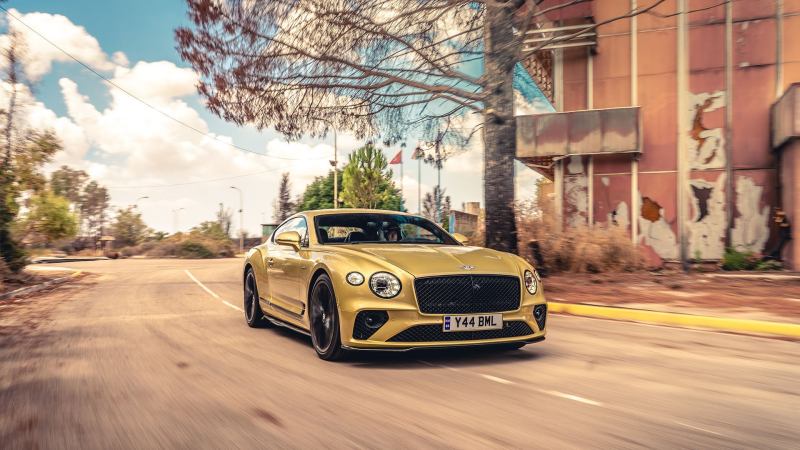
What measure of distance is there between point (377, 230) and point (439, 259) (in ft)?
5.22

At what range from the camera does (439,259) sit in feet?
20.1

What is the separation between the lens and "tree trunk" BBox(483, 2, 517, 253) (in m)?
13.2

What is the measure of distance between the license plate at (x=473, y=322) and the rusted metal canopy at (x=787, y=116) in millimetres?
12861

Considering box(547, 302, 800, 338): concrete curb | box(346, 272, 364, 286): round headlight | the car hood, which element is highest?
the car hood

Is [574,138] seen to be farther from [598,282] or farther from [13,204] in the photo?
[13,204]

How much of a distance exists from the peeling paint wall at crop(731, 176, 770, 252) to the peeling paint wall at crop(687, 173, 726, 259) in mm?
356

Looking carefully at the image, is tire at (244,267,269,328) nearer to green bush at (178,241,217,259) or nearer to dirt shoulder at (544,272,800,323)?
dirt shoulder at (544,272,800,323)

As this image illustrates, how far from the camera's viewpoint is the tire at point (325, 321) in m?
5.98

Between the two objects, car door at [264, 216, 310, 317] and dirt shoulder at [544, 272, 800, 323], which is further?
dirt shoulder at [544, 272, 800, 323]

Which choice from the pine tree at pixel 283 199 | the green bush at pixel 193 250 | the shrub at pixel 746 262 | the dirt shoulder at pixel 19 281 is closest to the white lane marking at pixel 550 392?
the shrub at pixel 746 262

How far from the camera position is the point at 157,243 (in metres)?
57.8

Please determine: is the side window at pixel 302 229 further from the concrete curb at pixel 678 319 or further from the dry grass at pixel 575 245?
the dry grass at pixel 575 245

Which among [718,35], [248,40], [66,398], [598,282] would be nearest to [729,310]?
[598,282]

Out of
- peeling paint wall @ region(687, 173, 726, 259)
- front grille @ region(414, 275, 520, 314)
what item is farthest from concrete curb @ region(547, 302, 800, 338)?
peeling paint wall @ region(687, 173, 726, 259)
